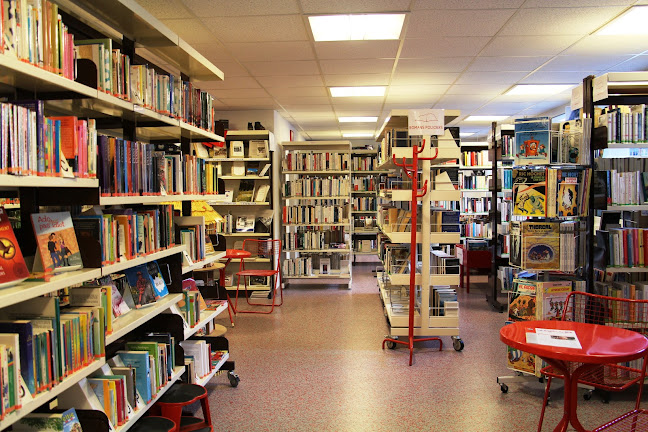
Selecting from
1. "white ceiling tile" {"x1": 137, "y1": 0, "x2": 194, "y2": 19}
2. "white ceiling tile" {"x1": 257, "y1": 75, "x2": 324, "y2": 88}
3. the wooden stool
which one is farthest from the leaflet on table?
"white ceiling tile" {"x1": 257, "y1": 75, "x2": 324, "y2": 88}

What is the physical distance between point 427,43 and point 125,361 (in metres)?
3.70

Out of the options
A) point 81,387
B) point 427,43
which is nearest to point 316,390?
point 81,387

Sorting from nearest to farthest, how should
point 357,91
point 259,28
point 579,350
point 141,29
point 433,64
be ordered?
point 579,350 → point 141,29 → point 259,28 → point 433,64 → point 357,91

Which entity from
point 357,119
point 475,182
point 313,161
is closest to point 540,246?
point 313,161

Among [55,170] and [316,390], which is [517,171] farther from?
[55,170]

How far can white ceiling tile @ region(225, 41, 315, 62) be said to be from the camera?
4344 mm

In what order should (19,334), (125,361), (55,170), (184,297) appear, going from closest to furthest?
(19,334) → (55,170) → (125,361) → (184,297)

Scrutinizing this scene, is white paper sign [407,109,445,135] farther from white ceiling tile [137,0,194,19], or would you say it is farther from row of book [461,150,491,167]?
row of book [461,150,491,167]

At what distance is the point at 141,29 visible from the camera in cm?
250

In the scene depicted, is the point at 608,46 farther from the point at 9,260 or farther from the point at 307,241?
the point at 9,260

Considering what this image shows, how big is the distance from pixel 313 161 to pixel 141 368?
5.24 meters

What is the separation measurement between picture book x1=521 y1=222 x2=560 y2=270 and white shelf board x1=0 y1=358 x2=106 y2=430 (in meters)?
2.91

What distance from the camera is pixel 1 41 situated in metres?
1.39

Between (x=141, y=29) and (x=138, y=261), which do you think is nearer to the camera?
(x=138, y=261)
